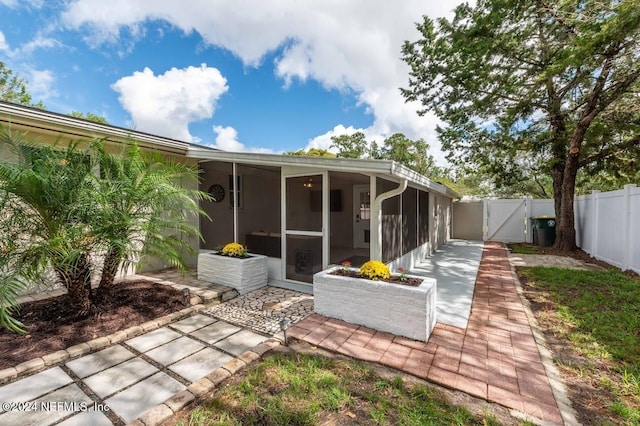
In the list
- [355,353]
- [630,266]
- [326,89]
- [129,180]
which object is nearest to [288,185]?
[129,180]

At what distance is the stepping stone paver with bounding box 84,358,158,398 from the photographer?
249cm

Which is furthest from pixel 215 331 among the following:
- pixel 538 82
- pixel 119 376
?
pixel 538 82

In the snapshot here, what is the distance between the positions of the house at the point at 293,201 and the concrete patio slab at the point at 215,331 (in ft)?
5.96

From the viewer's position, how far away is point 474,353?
3.05m

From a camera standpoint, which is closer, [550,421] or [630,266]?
[550,421]

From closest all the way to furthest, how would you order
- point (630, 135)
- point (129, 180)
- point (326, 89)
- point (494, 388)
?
1. point (494, 388)
2. point (129, 180)
3. point (630, 135)
4. point (326, 89)

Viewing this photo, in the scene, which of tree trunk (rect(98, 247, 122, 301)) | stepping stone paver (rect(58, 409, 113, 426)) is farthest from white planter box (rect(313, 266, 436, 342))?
tree trunk (rect(98, 247, 122, 301))

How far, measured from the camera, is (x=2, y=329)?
341cm

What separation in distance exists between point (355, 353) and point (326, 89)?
14634 millimetres

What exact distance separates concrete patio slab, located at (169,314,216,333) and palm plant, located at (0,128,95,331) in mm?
1279

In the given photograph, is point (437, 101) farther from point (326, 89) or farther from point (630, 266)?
point (630, 266)

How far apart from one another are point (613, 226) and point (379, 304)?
24.6 feet

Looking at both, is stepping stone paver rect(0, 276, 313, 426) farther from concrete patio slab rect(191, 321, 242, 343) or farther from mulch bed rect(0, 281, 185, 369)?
mulch bed rect(0, 281, 185, 369)

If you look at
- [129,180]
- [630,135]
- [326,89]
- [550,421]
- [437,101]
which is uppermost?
[326,89]
